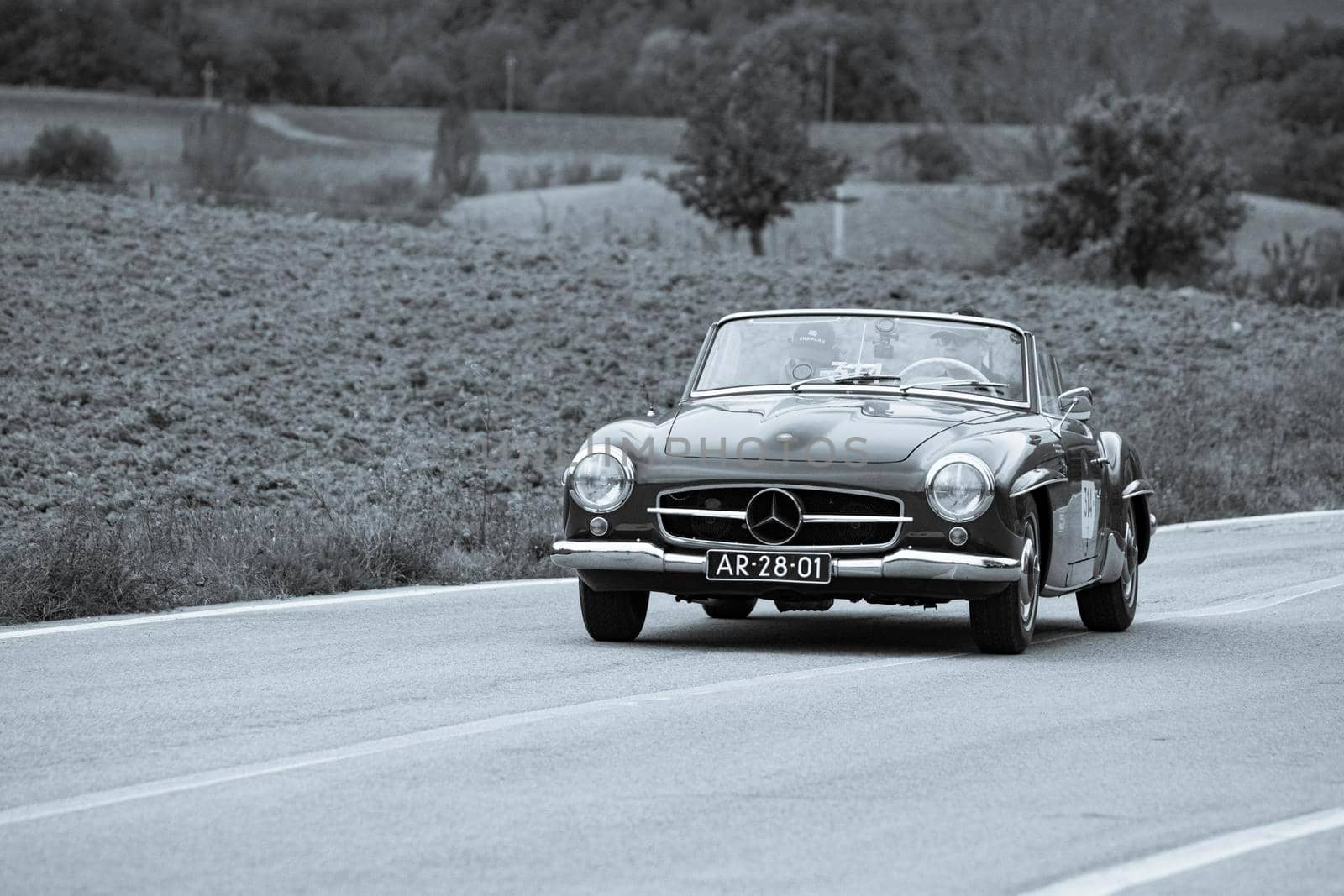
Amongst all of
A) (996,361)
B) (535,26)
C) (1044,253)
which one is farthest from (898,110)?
(996,361)

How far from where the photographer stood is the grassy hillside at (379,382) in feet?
45.2

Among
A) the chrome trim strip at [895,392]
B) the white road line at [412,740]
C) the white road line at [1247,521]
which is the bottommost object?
the white road line at [1247,521]

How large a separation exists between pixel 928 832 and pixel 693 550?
388 cm

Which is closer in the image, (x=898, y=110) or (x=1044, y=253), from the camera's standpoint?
(x=1044, y=253)

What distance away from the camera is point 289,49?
11538 centimetres

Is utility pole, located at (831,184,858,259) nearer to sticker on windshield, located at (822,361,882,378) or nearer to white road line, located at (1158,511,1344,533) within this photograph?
white road line, located at (1158,511,1344,533)

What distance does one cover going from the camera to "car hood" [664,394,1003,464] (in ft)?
31.2

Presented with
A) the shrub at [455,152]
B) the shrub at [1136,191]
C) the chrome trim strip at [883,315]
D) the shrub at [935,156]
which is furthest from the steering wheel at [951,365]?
the shrub at [935,156]

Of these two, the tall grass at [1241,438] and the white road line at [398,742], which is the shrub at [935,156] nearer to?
the tall grass at [1241,438]

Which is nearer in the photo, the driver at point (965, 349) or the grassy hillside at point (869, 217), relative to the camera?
the driver at point (965, 349)

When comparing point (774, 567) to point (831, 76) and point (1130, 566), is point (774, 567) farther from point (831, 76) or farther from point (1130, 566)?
point (831, 76)

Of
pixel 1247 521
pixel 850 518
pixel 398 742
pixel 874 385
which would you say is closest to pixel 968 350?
pixel 874 385

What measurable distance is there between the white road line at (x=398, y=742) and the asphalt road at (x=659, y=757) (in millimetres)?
19

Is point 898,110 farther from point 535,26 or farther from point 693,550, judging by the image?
point 693,550
